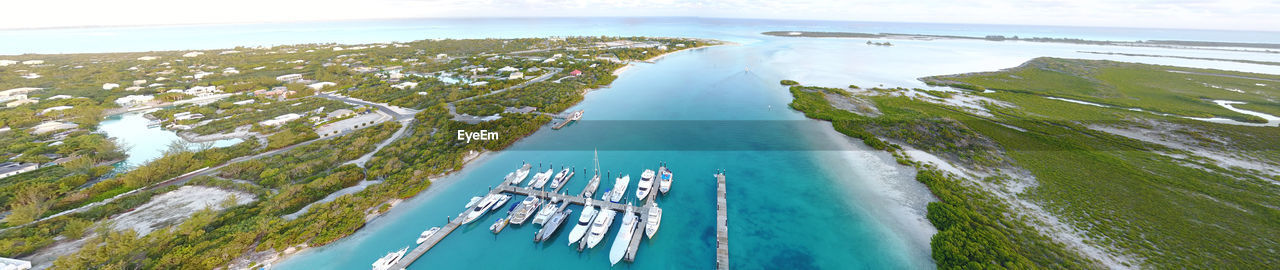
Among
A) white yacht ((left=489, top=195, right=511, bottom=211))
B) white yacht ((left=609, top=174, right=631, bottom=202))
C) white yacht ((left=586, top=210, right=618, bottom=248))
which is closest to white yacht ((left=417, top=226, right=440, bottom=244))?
white yacht ((left=489, top=195, right=511, bottom=211))

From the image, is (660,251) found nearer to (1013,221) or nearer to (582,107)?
(1013,221)

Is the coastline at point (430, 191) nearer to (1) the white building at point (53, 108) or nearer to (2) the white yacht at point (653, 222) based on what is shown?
(2) the white yacht at point (653, 222)

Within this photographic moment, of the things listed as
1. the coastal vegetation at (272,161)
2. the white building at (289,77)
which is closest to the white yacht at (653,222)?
the coastal vegetation at (272,161)

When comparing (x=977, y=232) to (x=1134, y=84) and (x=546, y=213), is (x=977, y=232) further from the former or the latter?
(x=1134, y=84)

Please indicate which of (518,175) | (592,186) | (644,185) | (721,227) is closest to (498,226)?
(518,175)

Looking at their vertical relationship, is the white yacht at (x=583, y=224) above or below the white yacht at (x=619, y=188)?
below

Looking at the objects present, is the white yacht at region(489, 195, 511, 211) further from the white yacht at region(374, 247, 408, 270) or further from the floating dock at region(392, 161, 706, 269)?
the white yacht at region(374, 247, 408, 270)

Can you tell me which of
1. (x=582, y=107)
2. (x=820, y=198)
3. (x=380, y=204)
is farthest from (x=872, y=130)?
(x=380, y=204)
